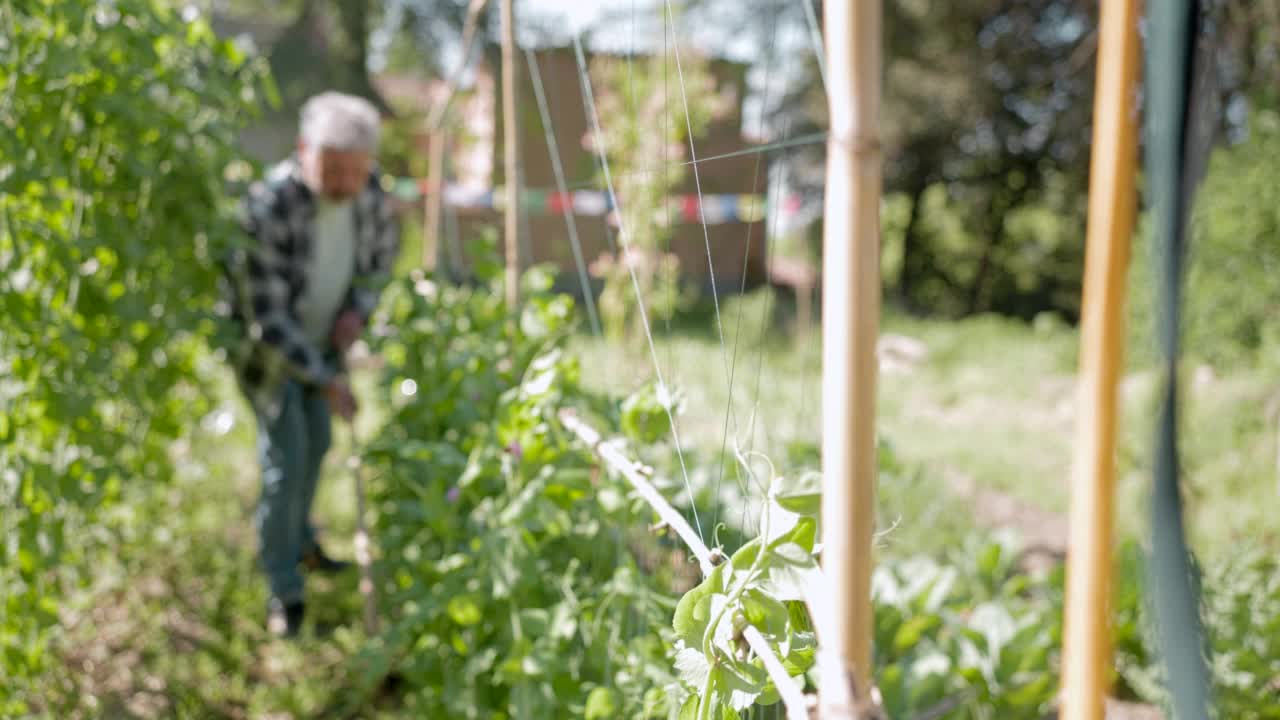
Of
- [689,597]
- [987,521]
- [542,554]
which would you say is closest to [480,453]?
[542,554]

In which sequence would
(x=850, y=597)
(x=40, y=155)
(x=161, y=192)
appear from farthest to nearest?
(x=161, y=192) → (x=40, y=155) → (x=850, y=597)

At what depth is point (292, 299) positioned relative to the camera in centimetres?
278

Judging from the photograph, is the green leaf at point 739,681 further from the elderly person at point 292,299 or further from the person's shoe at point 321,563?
the person's shoe at point 321,563

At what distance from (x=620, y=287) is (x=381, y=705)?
→ 5.43 ft

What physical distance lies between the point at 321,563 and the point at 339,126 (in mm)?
1319

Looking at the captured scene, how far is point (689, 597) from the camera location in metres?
0.90

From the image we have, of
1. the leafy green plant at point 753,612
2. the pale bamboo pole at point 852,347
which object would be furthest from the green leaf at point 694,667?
the pale bamboo pole at point 852,347

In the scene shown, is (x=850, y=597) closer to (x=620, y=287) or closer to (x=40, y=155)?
(x=40, y=155)

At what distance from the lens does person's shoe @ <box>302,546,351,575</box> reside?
10.0 ft

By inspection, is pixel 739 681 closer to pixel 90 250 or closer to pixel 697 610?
pixel 697 610

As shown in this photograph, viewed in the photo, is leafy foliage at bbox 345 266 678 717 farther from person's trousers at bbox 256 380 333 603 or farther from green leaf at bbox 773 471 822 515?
person's trousers at bbox 256 380 333 603

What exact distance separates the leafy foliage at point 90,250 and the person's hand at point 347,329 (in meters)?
0.43

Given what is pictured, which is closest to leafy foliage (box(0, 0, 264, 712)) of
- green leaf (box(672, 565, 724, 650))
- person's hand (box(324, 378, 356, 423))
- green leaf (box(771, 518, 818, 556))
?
person's hand (box(324, 378, 356, 423))

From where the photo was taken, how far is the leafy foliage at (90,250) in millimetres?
1870
